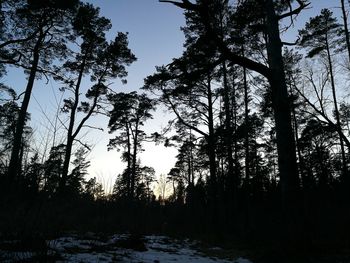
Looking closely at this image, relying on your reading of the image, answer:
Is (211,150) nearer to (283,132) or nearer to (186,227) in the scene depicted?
(186,227)

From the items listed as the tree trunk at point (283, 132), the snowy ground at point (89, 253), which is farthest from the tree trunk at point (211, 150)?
the tree trunk at point (283, 132)

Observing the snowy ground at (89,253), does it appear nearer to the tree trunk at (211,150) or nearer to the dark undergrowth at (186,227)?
the dark undergrowth at (186,227)

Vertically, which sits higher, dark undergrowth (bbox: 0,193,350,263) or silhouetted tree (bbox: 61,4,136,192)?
silhouetted tree (bbox: 61,4,136,192)

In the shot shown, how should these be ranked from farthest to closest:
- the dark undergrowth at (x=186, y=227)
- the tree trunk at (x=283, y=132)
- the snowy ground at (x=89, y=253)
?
1. the tree trunk at (x=283, y=132)
2. the dark undergrowth at (x=186, y=227)
3. the snowy ground at (x=89, y=253)

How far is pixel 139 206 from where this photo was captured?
926cm

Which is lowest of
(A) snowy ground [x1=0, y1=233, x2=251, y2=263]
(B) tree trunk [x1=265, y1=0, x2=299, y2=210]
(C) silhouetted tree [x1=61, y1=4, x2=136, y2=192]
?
(A) snowy ground [x1=0, y1=233, x2=251, y2=263]

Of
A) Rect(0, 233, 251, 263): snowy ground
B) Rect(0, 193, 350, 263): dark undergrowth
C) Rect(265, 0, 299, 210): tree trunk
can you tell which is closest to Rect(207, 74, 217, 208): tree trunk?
Rect(0, 193, 350, 263): dark undergrowth

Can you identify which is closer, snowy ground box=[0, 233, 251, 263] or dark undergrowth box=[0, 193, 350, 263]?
snowy ground box=[0, 233, 251, 263]

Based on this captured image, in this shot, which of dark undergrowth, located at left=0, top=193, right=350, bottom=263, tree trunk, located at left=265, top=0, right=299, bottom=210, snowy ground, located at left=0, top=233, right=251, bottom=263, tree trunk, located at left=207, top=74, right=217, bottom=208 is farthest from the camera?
tree trunk, located at left=207, top=74, right=217, bottom=208

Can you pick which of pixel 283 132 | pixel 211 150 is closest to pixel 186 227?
pixel 211 150

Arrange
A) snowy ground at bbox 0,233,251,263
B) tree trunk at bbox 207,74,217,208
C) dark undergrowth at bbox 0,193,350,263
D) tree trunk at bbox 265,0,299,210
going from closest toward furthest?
snowy ground at bbox 0,233,251,263 → dark undergrowth at bbox 0,193,350,263 → tree trunk at bbox 265,0,299,210 → tree trunk at bbox 207,74,217,208

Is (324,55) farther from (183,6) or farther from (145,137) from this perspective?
(183,6)

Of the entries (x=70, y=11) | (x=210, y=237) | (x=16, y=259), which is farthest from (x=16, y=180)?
(x=70, y=11)

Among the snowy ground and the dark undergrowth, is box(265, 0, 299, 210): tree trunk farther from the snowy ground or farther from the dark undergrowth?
the snowy ground
